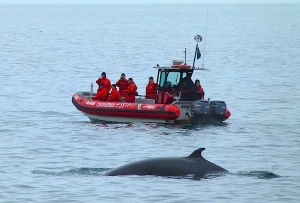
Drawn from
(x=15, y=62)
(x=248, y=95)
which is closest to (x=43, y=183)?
(x=248, y=95)

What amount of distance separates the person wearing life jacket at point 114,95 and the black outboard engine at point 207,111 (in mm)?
3013

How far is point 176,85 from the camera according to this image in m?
39.4

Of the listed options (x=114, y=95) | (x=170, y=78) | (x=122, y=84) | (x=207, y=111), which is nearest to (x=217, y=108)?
(x=207, y=111)

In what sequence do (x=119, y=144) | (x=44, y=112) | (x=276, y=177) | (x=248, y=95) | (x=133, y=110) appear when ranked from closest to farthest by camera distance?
1. (x=276, y=177)
2. (x=119, y=144)
3. (x=133, y=110)
4. (x=44, y=112)
5. (x=248, y=95)

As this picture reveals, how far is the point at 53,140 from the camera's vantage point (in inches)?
1415

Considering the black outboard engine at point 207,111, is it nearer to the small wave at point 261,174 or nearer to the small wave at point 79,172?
the small wave at point 261,174

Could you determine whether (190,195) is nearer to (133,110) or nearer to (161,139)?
(161,139)

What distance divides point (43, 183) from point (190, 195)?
389cm

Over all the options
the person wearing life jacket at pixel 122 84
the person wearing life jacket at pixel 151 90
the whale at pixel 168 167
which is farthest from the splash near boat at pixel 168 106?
the whale at pixel 168 167

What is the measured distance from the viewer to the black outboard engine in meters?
37.4

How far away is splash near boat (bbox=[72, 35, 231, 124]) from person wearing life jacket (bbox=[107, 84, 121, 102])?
1.08 ft

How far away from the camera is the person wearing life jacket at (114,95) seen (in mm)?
38781

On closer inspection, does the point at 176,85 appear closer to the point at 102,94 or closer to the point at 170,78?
the point at 170,78

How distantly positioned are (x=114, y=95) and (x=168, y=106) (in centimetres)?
227
